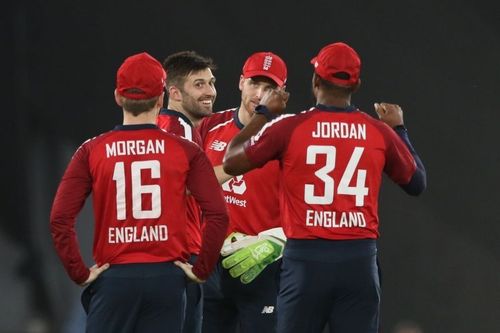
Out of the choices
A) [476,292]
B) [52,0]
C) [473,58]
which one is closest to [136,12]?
[52,0]

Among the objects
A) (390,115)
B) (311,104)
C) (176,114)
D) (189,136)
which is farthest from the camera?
(311,104)

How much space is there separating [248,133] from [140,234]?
0.51 meters

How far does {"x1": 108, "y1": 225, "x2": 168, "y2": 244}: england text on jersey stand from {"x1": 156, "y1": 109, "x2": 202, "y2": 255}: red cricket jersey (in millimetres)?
319

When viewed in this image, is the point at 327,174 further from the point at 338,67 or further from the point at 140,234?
the point at 140,234

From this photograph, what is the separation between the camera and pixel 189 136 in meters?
3.94

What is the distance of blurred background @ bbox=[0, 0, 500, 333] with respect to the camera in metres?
5.77

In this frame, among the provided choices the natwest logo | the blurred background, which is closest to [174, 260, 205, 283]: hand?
the natwest logo

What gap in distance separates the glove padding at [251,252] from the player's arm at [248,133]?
2.28 feet

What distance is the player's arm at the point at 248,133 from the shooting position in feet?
11.5

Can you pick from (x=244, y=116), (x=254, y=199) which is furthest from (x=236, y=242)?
(x=244, y=116)

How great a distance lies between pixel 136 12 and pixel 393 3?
4.44 ft

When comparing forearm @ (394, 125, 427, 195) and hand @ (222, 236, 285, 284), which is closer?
forearm @ (394, 125, 427, 195)

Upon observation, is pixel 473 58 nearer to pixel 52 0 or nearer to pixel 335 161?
pixel 52 0

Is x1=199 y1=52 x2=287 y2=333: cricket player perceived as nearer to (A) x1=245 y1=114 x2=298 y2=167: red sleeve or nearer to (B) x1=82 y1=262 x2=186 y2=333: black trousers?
(A) x1=245 y1=114 x2=298 y2=167: red sleeve
